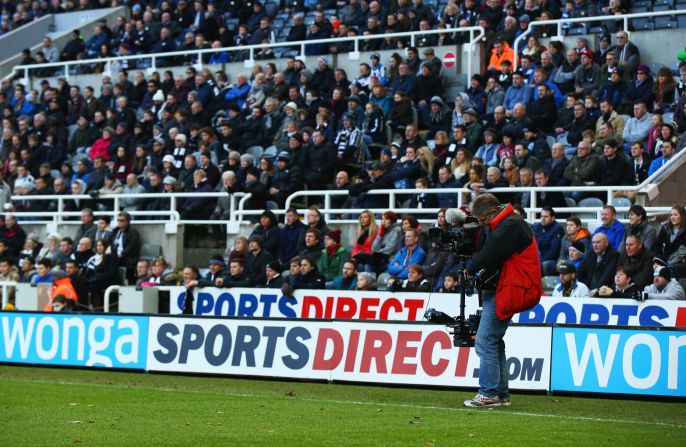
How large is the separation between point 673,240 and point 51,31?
87.1 feet

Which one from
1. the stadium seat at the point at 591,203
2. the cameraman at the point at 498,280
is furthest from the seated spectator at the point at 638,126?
the cameraman at the point at 498,280

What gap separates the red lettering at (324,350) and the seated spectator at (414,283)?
7.88 feet

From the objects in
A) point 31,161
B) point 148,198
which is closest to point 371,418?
point 148,198

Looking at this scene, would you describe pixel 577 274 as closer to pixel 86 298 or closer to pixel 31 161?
pixel 86 298

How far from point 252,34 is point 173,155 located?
17.3 ft

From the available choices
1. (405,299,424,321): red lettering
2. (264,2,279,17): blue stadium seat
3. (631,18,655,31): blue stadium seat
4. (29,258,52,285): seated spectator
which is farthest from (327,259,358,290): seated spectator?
(264,2,279,17): blue stadium seat

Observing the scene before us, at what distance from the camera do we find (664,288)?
15.4 meters

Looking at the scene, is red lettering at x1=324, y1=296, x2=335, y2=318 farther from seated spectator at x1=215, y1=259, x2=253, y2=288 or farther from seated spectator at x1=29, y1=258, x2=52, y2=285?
seated spectator at x1=29, y1=258, x2=52, y2=285

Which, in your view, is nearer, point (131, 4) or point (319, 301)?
point (319, 301)

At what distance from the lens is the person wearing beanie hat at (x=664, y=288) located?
1527 cm

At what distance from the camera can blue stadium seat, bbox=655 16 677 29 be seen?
72.2 feet

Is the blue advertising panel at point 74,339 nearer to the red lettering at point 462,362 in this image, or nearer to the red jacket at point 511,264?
the red lettering at point 462,362

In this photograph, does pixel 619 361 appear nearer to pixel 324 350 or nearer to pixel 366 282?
pixel 324 350

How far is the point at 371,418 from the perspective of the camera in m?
10.9
